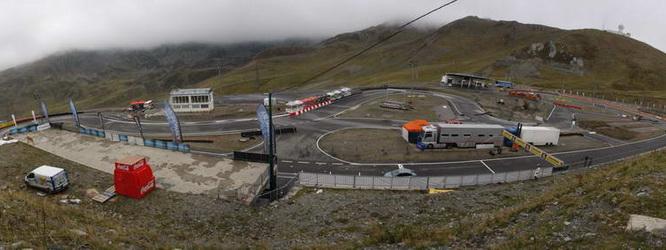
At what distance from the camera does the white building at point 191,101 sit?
76.8 meters

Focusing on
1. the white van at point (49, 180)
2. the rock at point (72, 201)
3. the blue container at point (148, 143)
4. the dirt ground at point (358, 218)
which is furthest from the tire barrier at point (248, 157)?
the white van at point (49, 180)

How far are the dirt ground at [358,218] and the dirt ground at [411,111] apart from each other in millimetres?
38260

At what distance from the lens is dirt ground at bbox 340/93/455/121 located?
67625 millimetres

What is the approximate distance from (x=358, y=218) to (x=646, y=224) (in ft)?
49.1

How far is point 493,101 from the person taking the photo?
82750 millimetres

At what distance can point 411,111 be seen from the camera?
2798 inches

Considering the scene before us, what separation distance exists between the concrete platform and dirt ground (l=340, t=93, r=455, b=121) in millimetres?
35886

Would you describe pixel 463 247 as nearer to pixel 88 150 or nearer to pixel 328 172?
pixel 328 172

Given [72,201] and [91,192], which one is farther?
[91,192]

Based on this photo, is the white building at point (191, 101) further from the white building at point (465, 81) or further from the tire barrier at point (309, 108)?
the white building at point (465, 81)

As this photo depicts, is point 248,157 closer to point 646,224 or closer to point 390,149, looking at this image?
point 390,149

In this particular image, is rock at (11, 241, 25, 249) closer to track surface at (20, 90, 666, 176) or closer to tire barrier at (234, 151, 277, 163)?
tire barrier at (234, 151, 277, 163)

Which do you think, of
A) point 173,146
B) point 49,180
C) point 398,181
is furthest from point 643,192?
point 173,146

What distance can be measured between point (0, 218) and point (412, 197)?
24.1 m
